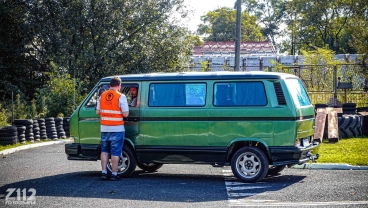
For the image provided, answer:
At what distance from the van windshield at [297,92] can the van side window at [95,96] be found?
374cm

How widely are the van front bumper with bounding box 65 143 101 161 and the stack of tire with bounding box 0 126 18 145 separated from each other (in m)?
6.64

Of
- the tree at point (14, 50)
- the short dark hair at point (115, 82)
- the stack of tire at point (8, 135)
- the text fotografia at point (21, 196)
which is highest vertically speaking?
the tree at point (14, 50)

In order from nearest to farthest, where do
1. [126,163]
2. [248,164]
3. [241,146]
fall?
[248,164] → [241,146] → [126,163]

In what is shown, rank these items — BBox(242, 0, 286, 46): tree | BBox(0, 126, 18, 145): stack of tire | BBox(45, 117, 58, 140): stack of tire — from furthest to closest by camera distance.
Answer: BBox(242, 0, 286, 46): tree, BBox(45, 117, 58, 140): stack of tire, BBox(0, 126, 18, 145): stack of tire

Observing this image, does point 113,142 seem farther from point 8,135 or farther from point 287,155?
point 8,135

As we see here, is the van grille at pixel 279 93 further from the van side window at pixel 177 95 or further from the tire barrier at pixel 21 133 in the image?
the tire barrier at pixel 21 133

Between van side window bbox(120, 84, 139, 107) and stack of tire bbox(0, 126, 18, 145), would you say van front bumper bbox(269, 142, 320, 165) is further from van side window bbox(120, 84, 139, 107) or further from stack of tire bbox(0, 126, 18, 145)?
stack of tire bbox(0, 126, 18, 145)

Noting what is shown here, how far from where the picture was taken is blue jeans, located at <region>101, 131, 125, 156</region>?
11711 millimetres

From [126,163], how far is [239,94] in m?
2.70

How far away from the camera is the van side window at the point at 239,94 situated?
37.6 feet

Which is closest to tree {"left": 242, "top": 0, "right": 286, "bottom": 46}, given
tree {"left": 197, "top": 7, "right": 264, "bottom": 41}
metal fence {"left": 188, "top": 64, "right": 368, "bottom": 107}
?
tree {"left": 197, "top": 7, "right": 264, "bottom": 41}

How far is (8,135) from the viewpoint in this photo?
18688 mm

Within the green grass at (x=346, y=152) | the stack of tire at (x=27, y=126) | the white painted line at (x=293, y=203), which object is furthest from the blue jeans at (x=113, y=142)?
the stack of tire at (x=27, y=126)

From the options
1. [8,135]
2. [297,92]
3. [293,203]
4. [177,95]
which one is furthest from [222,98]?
[8,135]
